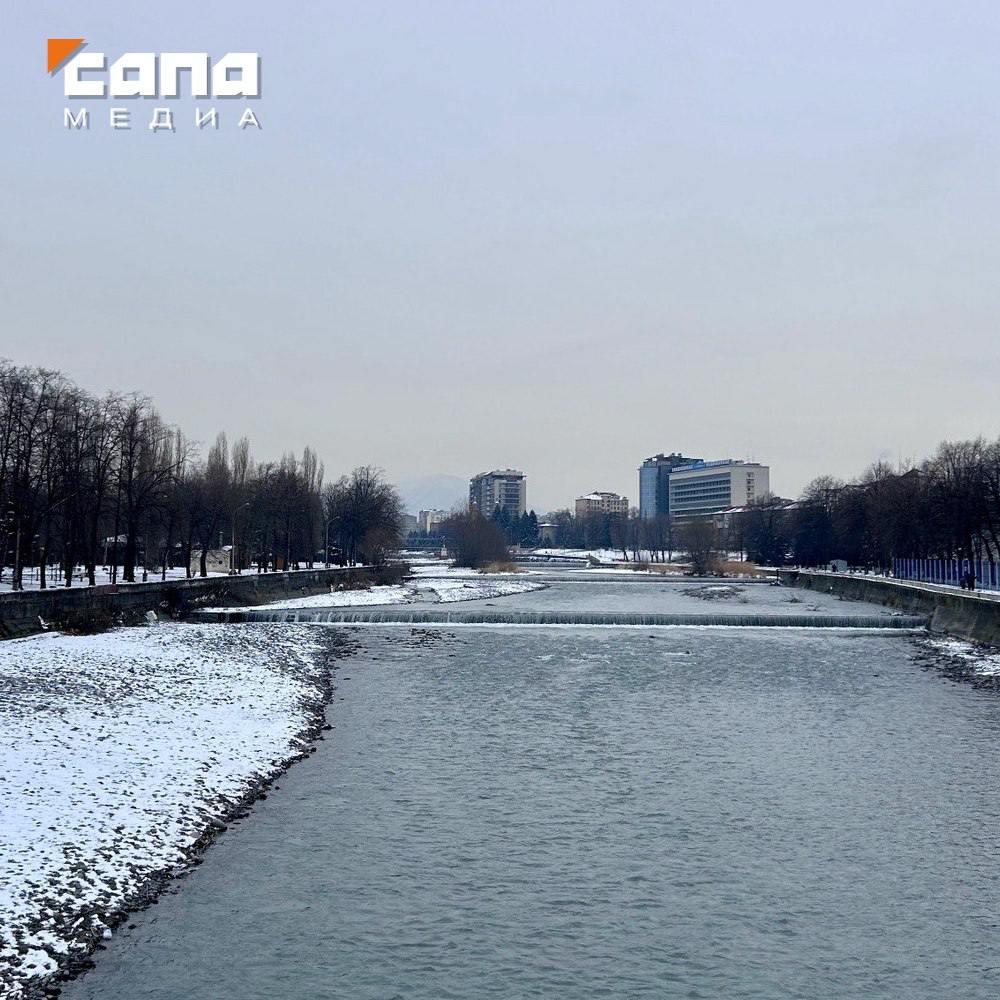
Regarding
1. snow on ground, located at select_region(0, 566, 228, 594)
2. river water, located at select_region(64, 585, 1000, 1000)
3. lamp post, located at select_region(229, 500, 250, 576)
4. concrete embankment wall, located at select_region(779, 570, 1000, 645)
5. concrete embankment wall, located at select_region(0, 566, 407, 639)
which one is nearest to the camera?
river water, located at select_region(64, 585, 1000, 1000)

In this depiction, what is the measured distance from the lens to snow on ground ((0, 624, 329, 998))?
12.7m

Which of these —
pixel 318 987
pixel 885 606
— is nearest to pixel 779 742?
pixel 318 987

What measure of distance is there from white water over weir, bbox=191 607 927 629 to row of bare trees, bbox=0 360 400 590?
1034 centimetres

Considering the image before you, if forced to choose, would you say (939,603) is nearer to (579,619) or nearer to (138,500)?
(579,619)

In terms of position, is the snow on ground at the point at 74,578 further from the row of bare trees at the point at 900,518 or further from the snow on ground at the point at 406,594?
the row of bare trees at the point at 900,518

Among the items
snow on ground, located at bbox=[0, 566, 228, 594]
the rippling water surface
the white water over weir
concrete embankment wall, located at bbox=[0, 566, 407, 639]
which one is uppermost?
snow on ground, located at bbox=[0, 566, 228, 594]

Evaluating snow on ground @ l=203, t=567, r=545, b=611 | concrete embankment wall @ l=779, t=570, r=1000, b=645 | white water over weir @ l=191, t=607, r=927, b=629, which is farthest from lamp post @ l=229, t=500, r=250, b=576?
concrete embankment wall @ l=779, t=570, r=1000, b=645

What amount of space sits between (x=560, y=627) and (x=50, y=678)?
98.7 ft

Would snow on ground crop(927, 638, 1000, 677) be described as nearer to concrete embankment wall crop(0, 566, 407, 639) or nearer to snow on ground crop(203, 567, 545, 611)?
concrete embankment wall crop(0, 566, 407, 639)

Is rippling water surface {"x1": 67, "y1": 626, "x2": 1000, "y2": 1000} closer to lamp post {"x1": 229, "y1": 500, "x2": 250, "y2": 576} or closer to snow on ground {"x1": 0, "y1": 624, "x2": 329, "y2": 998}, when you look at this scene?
snow on ground {"x1": 0, "y1": 624, "x2": 329, "y2": 998}

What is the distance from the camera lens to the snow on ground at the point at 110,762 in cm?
1271

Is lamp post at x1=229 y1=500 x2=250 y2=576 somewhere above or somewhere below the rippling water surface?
above

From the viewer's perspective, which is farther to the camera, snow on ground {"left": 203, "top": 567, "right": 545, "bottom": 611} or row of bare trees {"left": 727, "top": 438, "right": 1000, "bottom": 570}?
row of bare trees {"left": 727, "top": 438, "right": 1000, "bottom": 570}

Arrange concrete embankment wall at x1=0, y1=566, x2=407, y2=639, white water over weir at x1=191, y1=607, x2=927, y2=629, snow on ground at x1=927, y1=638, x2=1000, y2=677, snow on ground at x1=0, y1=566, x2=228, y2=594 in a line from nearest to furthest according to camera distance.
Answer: snow on ground at x1=927, y1=638, x2=1000, y2=677 → concrete embankment wall at x1=0, y1=566, x2=407, y2=639 → white water over weir at x1=191, y1=607, x2=927, y2=629 → snow on ground at x1=0, y1=566, x2=228, y2=594
